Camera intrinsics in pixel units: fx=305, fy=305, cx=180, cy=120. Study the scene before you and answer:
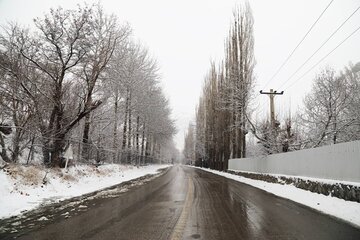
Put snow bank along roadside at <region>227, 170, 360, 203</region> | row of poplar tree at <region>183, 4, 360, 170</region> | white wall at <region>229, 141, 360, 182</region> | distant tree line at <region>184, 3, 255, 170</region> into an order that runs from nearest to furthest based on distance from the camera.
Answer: snow bank along roadside at <region>227, 170, 360, 203</region>
white wall at <region>229, 141, 360, 182</region>
row of poplar tree at <region>183, 4, 360, 170</region>
distant tree line at <region>184, 3, 255, 170</region>

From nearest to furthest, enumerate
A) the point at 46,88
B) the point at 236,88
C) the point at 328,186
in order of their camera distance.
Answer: the point at 328,186
the point at 46,88
the point at 236,88

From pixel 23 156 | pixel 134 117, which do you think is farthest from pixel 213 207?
pixel 134 117

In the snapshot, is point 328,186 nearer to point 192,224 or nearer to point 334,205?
point 334,205

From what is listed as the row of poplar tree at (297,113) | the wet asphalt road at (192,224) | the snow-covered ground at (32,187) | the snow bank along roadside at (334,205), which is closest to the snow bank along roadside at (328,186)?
the snow bank along roadside at (334,205)

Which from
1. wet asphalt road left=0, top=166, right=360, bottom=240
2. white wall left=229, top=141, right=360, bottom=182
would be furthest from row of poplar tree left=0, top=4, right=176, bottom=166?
white wall left=229, top=141, right=360, bottom=182

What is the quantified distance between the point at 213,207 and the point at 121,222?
3164 millimetres

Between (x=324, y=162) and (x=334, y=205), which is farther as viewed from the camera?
(x=324, y=162)

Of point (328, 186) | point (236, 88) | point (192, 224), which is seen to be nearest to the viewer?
point (192, 224)

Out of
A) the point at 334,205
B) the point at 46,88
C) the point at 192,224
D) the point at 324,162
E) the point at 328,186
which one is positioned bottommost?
the point at 192,224

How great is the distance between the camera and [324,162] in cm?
1215

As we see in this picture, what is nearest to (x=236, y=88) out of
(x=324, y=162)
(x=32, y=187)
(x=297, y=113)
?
(x=297, y=113)

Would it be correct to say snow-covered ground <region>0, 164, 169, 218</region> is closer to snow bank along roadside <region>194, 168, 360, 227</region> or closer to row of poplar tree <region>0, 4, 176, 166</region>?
row of poplar tree <region>0, 4, 176, 166</region>

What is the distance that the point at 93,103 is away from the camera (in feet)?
59.5

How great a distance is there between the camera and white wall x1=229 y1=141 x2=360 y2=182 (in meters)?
9.96
